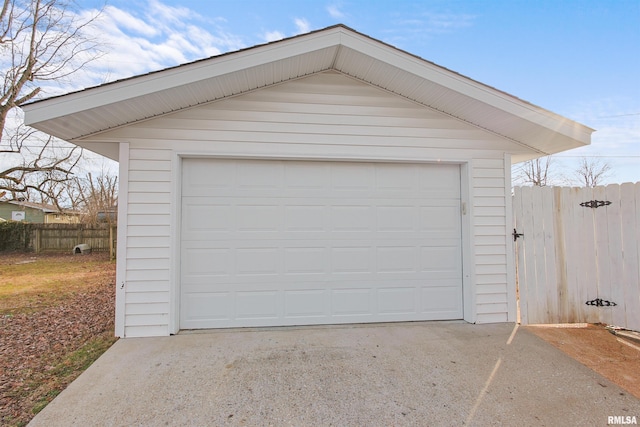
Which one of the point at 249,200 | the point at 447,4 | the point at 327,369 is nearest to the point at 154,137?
the point at 249,200

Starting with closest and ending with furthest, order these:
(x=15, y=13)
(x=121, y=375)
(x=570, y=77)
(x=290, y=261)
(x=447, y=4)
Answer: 1. (x=121, y=375)
2. (x=290, y=261)
3. (x=447, y=4)
4. (x=570, y=77)
5. (x=15, y=13)

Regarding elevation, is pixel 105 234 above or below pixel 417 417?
above

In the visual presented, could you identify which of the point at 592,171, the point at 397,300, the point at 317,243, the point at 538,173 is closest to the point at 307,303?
the point at 317,243

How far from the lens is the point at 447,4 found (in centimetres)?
532

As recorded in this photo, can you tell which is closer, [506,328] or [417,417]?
[417,417]

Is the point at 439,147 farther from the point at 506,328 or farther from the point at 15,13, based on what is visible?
the point at 15,13

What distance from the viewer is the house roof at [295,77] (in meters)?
3.05

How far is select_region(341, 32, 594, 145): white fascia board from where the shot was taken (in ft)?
10.9

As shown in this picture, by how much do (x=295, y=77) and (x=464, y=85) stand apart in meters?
2.01

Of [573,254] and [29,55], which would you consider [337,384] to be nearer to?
[573,254]

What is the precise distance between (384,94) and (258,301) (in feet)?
10.3

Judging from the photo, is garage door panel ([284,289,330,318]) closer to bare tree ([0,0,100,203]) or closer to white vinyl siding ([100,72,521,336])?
white vinyl siding ([100,72,521,336])

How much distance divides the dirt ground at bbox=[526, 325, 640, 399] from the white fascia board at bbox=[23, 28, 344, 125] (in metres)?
4.16

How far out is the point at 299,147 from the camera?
12.5 feet
